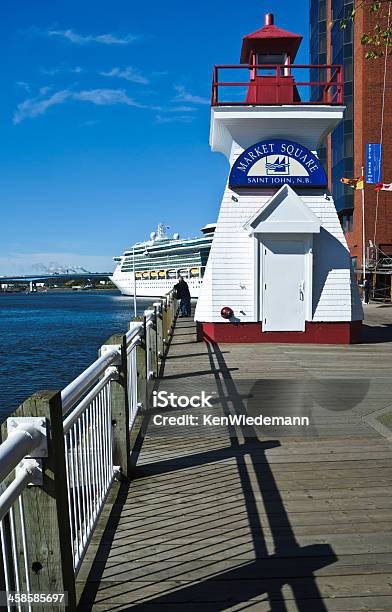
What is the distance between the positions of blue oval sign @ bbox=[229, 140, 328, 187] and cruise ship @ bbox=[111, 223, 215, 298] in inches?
2639

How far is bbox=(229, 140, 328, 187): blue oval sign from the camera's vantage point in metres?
12.5

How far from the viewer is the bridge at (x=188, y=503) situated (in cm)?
231

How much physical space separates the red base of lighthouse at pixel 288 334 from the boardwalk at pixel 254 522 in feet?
→ 18.5

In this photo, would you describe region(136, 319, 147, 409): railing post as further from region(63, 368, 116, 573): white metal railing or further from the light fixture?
the light fixture

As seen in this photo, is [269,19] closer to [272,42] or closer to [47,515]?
[272,42]

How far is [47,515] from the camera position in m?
2.28

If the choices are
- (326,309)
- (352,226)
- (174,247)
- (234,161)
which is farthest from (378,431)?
Answer: (174,247)

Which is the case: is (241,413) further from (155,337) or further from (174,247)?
(174,247)

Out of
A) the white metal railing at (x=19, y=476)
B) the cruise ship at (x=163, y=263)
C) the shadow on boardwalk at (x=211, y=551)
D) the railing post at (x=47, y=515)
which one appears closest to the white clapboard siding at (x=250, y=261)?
the shadow on boardwalk at (x=211, y=551)

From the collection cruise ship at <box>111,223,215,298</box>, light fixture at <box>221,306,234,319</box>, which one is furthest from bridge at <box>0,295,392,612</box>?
cruise ship at <box>111,223,215,298</box>

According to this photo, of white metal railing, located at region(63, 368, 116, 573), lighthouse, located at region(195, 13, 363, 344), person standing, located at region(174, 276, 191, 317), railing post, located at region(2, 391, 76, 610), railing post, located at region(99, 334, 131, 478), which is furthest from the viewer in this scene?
person standing, located at region(174, 276, 191, 317)

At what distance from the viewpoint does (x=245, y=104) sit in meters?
12.3

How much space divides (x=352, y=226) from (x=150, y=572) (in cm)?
4068

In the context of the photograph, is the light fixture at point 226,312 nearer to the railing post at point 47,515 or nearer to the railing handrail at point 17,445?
the railing post at point 47,515
